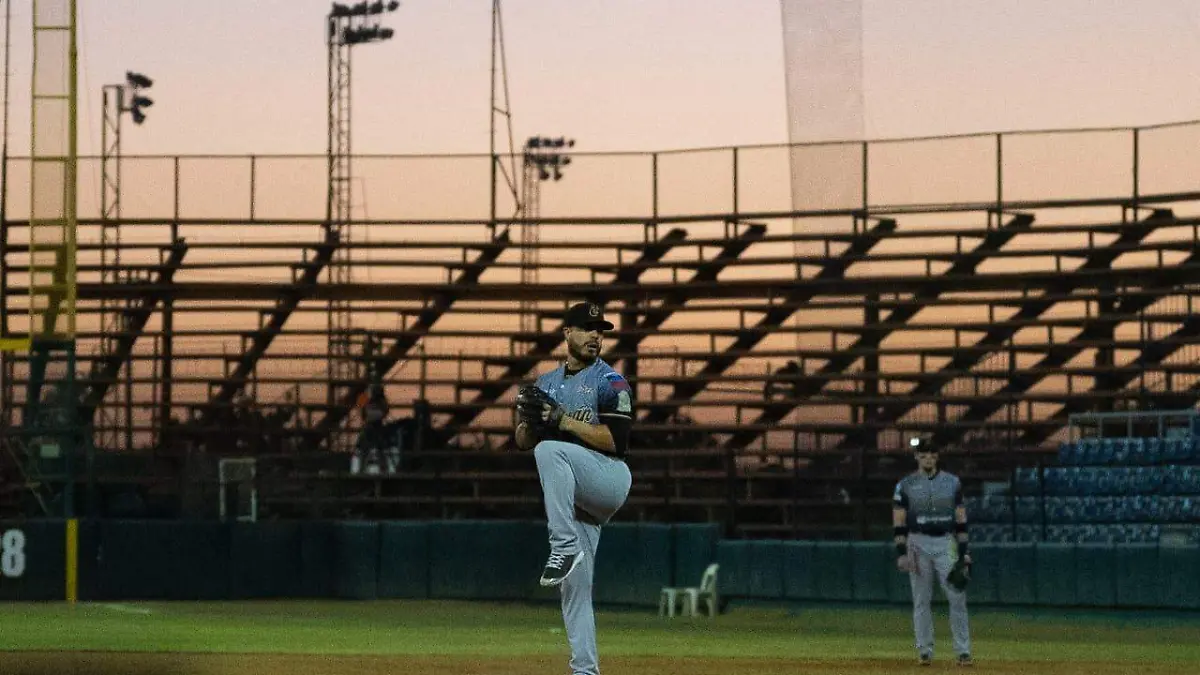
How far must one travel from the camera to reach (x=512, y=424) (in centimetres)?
3328

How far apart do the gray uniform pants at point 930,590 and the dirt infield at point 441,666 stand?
22 cm

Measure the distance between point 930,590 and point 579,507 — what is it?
7.31 meters

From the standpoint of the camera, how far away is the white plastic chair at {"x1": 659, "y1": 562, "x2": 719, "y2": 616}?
25.7m

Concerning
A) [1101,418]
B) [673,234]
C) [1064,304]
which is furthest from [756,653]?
[673,234]

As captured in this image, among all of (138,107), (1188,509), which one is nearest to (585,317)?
(1188,509)

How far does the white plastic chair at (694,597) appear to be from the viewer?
25.7 metres

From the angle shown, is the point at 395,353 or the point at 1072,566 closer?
the point at 1072,566

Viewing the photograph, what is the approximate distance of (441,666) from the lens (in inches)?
579

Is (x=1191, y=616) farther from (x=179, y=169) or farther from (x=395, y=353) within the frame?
(x=179, y=169)

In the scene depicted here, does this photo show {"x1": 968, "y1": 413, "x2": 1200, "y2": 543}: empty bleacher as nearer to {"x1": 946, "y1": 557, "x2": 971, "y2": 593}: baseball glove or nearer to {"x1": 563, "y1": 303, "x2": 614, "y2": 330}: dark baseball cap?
{"x1": 946, "y1": 557, "x2": 971, "y2": 593}: baseball glove

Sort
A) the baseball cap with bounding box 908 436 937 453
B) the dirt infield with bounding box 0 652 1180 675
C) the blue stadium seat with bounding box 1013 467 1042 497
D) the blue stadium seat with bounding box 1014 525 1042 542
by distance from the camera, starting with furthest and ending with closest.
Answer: the blue stadium seat with bounding box 1013 467 1042 497
the blue stadium seat with bounding box 1014 525 1042 542
the baseball cap with bounding box 908 436 937 453
the dirt infield with bounding box 0 652 1180 675

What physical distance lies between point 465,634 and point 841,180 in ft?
48.2

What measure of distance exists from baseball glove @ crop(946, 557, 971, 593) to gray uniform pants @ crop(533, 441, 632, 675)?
6.75m

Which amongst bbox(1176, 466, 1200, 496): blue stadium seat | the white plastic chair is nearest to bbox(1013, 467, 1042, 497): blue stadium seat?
bbox(1176, 466, 1200, 496): blue stadium seat
